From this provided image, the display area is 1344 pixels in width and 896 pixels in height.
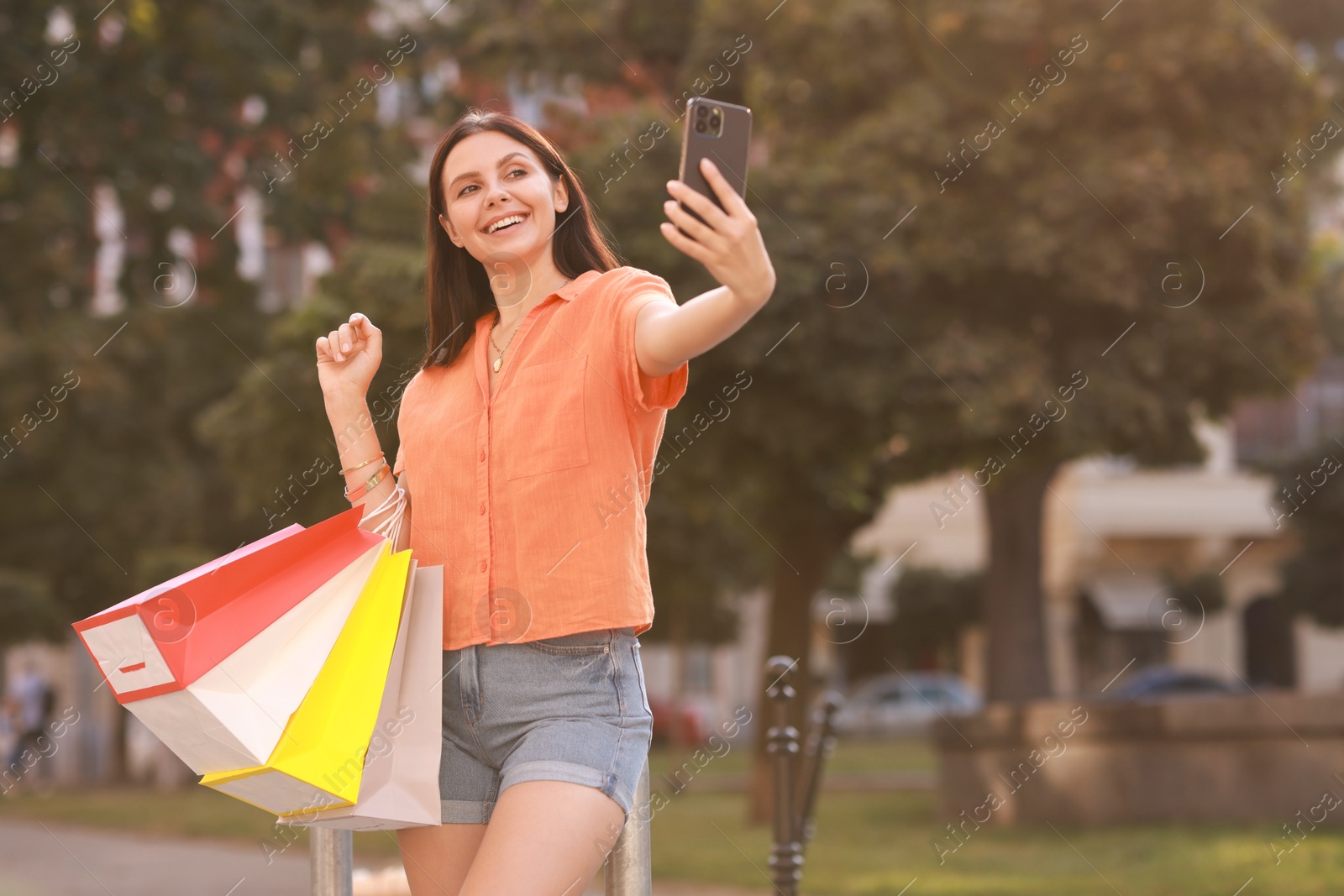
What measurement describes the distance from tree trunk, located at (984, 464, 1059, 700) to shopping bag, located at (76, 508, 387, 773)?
1255cm

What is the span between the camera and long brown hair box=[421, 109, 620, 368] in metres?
2.47

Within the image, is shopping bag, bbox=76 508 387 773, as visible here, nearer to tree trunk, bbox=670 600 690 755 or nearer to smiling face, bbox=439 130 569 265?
smiling face, bbox=439 130 569 265

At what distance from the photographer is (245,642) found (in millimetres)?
2131

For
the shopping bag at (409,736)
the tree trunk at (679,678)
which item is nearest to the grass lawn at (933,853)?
the shopping bag at (409,736)

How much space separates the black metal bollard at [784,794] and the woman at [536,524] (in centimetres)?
291

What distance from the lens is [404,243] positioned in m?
11.9

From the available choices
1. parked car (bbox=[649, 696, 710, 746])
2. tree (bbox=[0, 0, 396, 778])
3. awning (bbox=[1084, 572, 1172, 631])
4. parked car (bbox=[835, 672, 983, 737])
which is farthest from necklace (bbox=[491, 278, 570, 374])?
parked car (bbox=[835, 672, 983, 737])

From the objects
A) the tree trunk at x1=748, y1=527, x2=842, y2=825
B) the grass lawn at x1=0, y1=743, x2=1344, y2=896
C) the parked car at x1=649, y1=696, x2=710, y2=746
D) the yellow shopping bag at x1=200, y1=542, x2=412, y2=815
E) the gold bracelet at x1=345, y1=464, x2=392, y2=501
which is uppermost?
the parked car at x1=649, y1=696, x2=710, y2=746

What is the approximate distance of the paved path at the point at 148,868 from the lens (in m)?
8.93

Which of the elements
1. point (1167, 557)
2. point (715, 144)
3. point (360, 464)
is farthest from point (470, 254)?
point (1167, 557)

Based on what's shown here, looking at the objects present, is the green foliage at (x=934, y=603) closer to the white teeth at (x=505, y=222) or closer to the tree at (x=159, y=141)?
the tree at (x=159, y=141)

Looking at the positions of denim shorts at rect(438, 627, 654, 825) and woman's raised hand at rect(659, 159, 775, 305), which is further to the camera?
denim shorts at rect(438, 627, 654, 825)

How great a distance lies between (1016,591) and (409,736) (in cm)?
1288

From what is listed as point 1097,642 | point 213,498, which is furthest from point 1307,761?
point 1097,642
